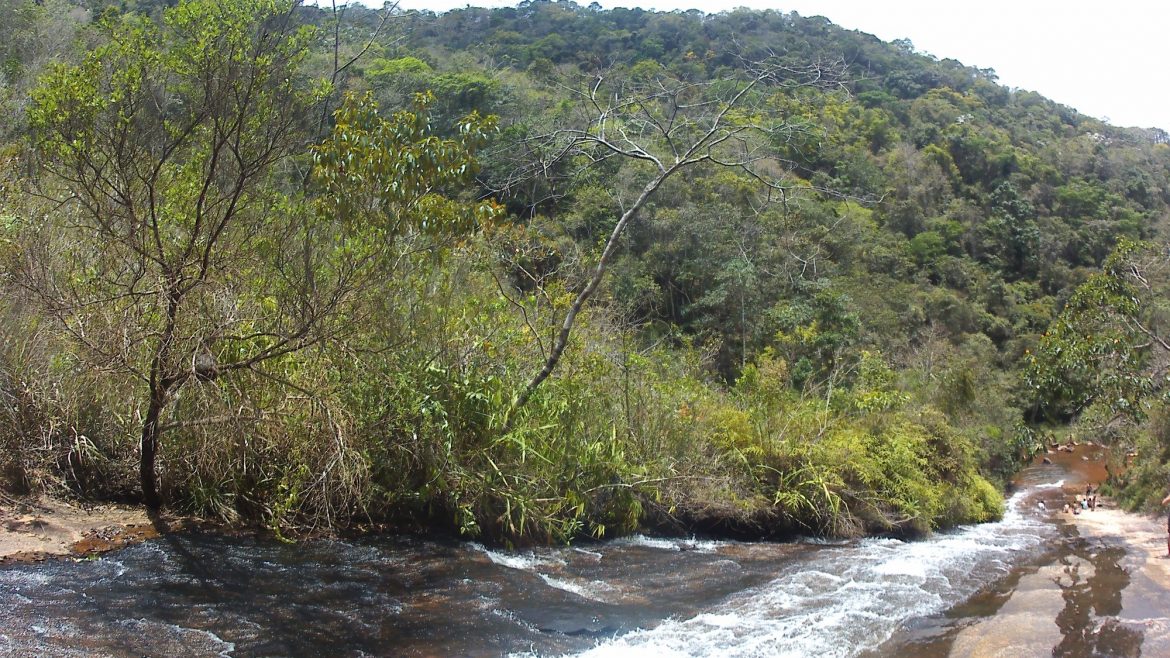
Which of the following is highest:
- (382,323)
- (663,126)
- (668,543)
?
(663,126)

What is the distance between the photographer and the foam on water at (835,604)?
218 inches

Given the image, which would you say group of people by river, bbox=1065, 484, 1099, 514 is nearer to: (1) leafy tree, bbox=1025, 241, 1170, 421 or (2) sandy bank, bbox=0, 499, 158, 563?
(1) leafy tree, bbox=1025, 241, 1170, 421

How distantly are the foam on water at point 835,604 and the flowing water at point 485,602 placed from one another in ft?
0.07

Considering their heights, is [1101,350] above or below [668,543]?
above

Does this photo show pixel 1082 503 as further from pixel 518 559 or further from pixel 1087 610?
pixel 518 559

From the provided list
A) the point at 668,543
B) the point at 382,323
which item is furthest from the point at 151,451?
the point at 668,543

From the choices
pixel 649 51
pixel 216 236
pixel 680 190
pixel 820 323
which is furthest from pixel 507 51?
pixel 216 236

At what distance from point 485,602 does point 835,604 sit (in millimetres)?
2723

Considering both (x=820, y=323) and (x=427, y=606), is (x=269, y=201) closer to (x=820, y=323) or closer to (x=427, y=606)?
(x=427, y=606)

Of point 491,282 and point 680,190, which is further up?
point 680,190

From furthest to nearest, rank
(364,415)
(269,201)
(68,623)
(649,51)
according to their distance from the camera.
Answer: (649,51) < (364,415) < (269,201) < (68,623)

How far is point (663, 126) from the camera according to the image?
8.72 meters

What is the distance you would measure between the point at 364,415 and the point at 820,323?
15.8m

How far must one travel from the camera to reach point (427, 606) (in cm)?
588
